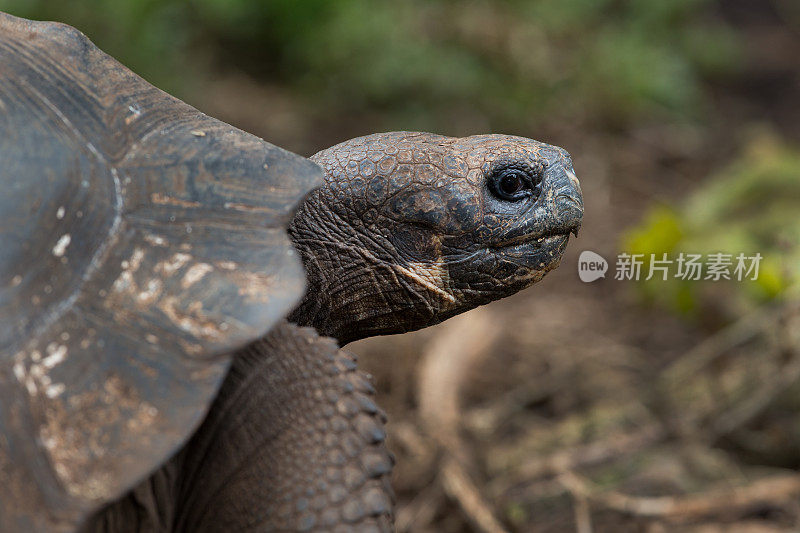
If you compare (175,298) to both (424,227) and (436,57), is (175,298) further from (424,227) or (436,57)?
(436,57)

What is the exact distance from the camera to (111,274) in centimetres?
159

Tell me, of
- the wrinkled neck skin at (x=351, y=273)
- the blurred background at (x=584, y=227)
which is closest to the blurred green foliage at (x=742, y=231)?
the blurred background at (x=584, y=227)

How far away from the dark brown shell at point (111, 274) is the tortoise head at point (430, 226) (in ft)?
1.21

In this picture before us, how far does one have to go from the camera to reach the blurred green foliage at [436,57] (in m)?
7.22

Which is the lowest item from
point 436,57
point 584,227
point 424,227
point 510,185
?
point 424,227

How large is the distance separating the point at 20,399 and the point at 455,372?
2.68 m

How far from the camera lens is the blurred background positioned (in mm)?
3439

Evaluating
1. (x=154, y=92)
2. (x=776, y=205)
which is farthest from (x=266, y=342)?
(x=776, y=205)

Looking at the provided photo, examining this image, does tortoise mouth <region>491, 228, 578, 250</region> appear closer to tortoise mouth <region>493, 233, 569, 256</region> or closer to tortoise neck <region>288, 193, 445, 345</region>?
tortoise mouth <region>493, 233, 569, 256</region>

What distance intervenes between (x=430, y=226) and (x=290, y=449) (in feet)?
2.42

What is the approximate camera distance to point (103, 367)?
1.53 m

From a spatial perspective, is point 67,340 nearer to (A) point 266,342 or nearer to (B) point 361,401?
(A) point 266,342
